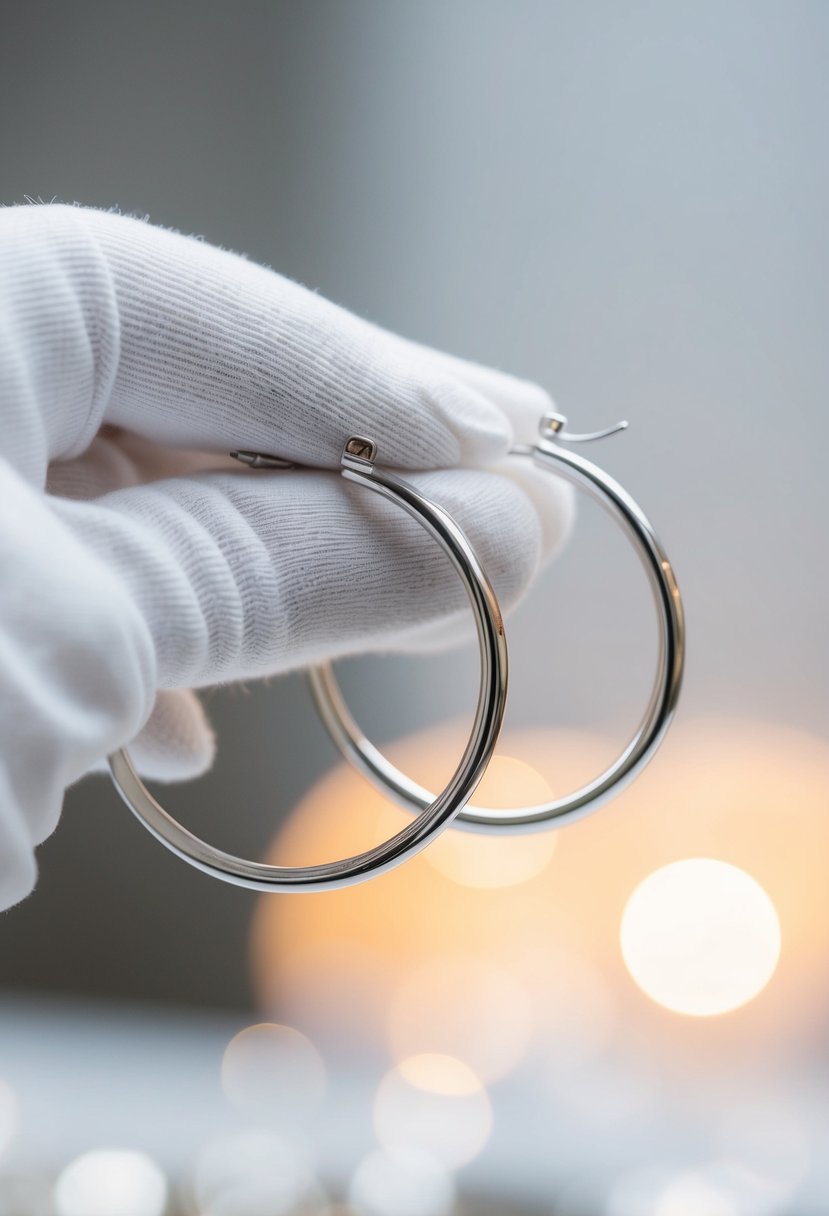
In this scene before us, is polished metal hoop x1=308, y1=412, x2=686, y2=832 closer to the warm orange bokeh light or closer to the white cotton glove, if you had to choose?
the white cotton glove

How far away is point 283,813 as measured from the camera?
2.60 feet

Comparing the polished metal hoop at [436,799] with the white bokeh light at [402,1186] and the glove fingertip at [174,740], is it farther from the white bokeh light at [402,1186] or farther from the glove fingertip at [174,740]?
the white bokeh light at [402,1186]

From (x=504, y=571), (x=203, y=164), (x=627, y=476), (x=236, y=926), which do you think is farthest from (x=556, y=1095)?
(x=203, y=164)

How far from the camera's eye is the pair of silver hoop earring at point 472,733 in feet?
0.85

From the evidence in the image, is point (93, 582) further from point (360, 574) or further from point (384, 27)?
point (384, 27)

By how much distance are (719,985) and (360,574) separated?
1.98 feet

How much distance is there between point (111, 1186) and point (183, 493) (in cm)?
74

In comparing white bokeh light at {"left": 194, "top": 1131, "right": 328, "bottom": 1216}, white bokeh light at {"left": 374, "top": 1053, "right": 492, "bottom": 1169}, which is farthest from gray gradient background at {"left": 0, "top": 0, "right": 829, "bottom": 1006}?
white bokeh light at {"left": 194, "top": 1131, "right": 328, "bottom": 1216}

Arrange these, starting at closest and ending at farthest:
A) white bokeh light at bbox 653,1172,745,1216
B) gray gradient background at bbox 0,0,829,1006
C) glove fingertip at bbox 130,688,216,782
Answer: glove fingertip at bbox 130,688,216,782 → gray gradient background at bbox 0,0,829,1006 → white bokeh light at bbox 653,1172,745,1216

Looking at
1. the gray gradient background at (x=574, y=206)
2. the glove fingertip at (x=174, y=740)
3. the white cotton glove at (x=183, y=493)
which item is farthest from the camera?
the gray gradient background at (x=574, y=206)

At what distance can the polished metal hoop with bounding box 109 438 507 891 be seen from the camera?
0.26 meters

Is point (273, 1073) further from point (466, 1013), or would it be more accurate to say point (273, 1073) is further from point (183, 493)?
point (183, 493)

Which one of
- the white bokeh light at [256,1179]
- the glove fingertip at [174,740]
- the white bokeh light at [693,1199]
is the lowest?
the white bokeh light at [256,1179]

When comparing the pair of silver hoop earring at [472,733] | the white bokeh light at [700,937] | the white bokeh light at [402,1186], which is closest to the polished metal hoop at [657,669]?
the pair of silver hoop earring at [472,733]
